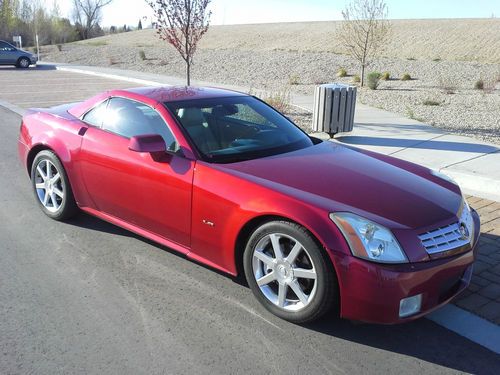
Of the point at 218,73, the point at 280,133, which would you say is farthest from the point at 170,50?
the point at 280,133

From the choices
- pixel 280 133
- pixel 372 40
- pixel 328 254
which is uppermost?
pixel 372 40

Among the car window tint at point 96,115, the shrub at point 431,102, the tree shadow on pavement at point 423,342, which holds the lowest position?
the tree shadow on pavement at point 423,342

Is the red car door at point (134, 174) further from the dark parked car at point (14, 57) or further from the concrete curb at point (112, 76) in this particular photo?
the dark parked car at point (14, 57)

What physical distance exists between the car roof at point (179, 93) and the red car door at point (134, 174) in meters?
0.14

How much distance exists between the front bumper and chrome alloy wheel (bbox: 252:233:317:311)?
0.78ft

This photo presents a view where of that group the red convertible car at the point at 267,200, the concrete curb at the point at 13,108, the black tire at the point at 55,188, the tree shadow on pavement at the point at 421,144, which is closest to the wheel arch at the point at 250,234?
the red convertible car at the point at 267,200

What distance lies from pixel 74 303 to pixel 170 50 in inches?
1598

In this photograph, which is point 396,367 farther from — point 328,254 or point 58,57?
point 58,57

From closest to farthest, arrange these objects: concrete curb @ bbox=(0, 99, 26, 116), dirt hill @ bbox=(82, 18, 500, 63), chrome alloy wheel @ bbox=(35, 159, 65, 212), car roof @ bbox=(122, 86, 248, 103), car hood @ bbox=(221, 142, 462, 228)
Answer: car hood @ bbox=(221, 142, 462, 228), car roof @ bbox=(122, 86, 248, 103), chrome alloy wheel @ bbox=(35, 159, 65, 212), concrete curb @ bbox=(0, 99, 26, 116), dirt hill @ bbox=(82, 18, 500, 63)

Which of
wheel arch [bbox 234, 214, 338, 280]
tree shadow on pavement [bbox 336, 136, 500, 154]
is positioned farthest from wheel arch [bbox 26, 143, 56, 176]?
tree shadow on pavement [bbox 336, 136, 500, 154]

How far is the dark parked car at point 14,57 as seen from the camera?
27438mm

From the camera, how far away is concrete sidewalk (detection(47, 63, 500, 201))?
6101 mm

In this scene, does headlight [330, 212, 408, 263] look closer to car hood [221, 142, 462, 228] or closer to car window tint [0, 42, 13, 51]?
car hood [221, 142, 462, 228]

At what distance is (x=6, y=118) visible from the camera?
11.6m
